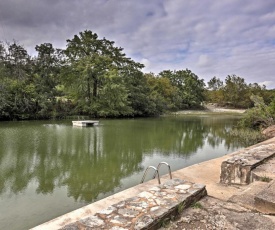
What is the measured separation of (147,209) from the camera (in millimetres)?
2631

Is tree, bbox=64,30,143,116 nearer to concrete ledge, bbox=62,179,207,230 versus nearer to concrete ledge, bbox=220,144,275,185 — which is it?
concrete ledge, bbox=220,144,275,185

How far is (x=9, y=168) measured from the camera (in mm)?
6648

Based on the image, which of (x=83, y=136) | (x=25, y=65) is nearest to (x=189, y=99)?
(x=25, y=65)

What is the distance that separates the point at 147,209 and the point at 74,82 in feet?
73.2

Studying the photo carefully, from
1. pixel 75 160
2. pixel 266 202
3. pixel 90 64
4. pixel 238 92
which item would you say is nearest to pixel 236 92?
pixel 238 92

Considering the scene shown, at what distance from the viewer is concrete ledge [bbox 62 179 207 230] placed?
233 centimetres

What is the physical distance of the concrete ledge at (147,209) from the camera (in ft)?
7.65

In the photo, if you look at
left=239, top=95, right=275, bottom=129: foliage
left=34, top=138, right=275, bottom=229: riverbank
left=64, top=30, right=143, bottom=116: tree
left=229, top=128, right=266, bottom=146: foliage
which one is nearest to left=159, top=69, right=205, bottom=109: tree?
left=64, top=30, right=143, bottom=116: tree

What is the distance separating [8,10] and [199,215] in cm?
1502

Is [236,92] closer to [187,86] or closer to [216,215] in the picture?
[187,86]

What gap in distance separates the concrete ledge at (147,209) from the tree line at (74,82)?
742 inches

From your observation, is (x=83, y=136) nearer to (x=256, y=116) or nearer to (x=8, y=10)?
(x=8, y=10)

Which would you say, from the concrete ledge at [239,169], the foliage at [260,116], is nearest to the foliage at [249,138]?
the foliage at [260,116]

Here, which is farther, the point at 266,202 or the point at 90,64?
the point at 90,64
